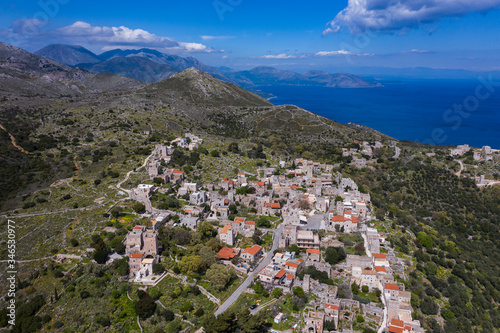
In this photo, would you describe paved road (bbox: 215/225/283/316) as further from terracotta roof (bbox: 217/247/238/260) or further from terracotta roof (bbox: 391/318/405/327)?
terracotta roof (bbox: 391/318/405/327)

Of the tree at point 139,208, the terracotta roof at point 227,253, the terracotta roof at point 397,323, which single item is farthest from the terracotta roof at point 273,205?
the terracotta roof at point 397,323

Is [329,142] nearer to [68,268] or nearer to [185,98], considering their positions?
[185,98]

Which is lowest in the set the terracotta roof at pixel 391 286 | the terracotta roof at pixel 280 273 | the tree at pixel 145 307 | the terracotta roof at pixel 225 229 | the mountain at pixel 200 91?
the tree at pixel 145 307

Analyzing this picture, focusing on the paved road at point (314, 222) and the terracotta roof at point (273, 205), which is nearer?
the paved road at point (314, 222)

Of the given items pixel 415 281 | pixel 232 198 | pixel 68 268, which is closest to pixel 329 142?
pixel 232 198

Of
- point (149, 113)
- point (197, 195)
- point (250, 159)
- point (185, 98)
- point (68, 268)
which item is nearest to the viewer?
point (68, 268)

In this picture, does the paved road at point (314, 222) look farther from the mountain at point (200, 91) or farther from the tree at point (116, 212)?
the mountain at point (200, 91)
